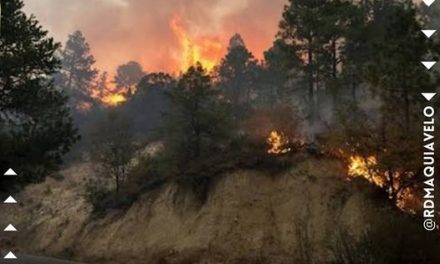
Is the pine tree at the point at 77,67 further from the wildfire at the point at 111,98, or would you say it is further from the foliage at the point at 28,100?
the foliage at the point at 28,100

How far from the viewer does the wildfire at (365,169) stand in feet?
95.6

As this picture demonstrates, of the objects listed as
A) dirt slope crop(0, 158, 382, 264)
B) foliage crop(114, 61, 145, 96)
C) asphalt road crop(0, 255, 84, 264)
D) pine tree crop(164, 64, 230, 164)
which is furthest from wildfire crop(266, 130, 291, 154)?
foliage crop(114, 61, 145, 96)

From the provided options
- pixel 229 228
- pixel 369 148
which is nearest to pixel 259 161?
pixel 229 228

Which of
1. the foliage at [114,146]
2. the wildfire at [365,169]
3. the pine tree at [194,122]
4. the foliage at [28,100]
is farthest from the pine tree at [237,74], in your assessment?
the foliage at [28,100]

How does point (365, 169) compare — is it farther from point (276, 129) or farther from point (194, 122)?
point (276, 129)

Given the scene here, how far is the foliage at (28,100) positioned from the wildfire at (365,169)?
1548cm

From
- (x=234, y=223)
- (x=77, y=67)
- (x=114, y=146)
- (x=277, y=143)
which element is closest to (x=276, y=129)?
(x=277, y=143)

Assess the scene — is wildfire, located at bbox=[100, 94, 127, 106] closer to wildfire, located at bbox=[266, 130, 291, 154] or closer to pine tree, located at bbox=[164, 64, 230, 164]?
pine tree, located at bbox=[164, 64, 230, 164]

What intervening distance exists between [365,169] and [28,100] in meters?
18.5

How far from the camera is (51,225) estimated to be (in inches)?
1967

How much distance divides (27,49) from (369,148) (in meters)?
19.1

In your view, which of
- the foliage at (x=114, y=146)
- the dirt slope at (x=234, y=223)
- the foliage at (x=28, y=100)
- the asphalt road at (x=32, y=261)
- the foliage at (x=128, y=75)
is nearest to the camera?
the foliage at (x=28, y=100)

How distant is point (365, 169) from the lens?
29891 millimetres

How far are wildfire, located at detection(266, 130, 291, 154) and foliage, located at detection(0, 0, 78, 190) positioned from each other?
47.4 feet
